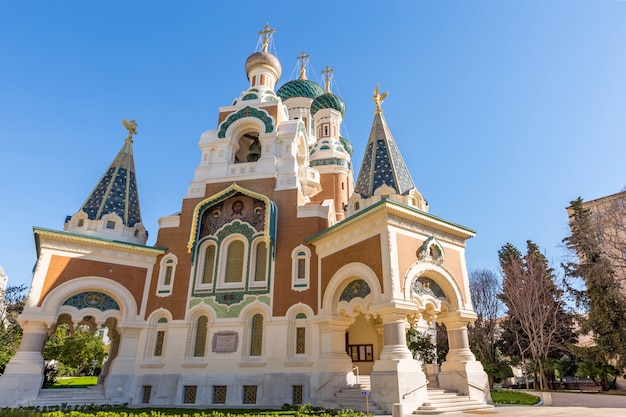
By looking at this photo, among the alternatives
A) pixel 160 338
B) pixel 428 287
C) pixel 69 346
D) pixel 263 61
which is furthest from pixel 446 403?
pixel 69 346

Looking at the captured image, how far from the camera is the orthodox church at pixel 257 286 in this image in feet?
40.5

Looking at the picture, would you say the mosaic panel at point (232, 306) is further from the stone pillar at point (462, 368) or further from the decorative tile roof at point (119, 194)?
the stone pillar at point (462, 368)

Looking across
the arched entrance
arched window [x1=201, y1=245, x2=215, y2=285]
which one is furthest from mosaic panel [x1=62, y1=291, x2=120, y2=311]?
arched window [x1=201, y1=245, x2=215, y2=285]

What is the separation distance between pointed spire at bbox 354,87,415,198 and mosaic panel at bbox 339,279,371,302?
351 centimetres

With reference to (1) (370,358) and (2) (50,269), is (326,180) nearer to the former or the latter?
(1) (370,358)

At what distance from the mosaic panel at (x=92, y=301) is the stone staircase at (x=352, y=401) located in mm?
9233

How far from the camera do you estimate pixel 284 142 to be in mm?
18703

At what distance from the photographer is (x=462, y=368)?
40.1 ft

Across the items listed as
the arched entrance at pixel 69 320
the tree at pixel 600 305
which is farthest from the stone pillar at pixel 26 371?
the tree at pixel 600 305

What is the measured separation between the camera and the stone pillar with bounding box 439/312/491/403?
12016 mm

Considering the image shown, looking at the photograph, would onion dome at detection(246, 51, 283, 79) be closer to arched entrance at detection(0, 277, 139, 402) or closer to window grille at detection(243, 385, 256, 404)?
arched entrance at detection(0, 277, 139, 402)

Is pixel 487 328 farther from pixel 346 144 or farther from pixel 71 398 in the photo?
pixel 71 398

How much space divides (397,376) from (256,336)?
655cm

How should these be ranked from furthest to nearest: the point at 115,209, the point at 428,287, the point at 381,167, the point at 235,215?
the point at 115,209 → the point at 235,215 → the point at 381,167 → the point at 428,287
